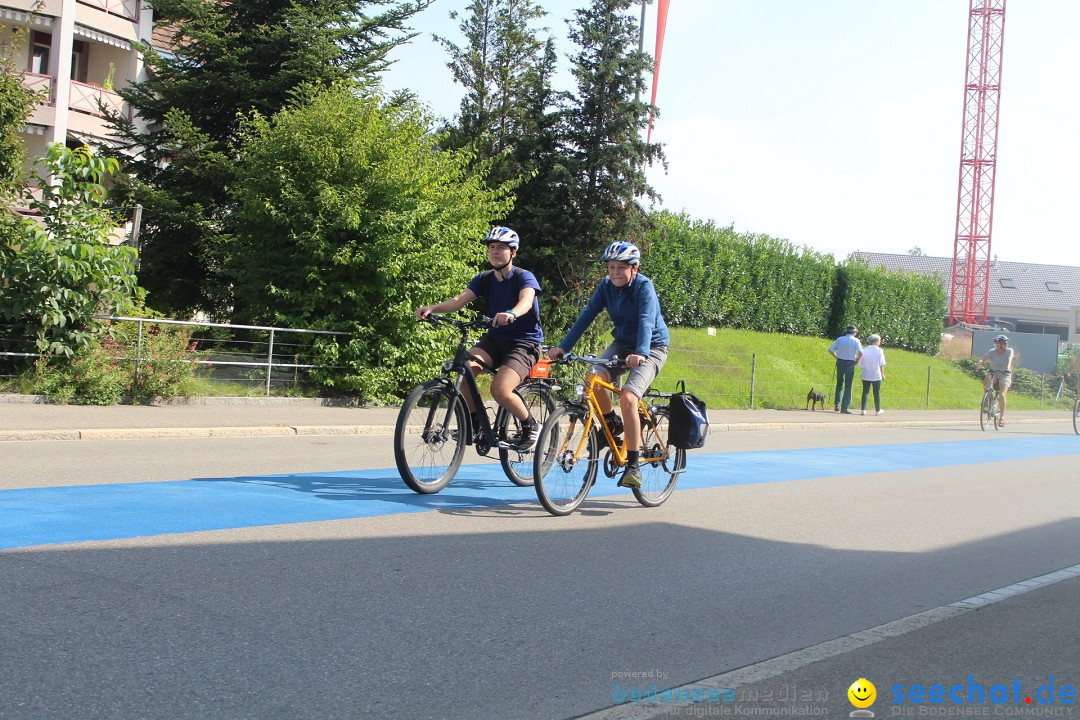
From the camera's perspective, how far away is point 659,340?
838 cm

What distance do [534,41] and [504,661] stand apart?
2663cm

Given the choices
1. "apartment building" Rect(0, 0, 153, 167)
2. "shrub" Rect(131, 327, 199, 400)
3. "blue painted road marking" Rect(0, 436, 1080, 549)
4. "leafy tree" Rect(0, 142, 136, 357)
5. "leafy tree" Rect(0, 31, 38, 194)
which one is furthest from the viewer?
"apartment building" Rect(0, 0, 153, 167)

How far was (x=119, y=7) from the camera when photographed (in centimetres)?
3450

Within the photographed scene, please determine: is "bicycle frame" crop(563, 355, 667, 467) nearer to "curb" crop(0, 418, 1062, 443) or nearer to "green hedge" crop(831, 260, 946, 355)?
"curb" crop(0, 418, 1062, 443)

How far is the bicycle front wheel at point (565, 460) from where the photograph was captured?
299 inches

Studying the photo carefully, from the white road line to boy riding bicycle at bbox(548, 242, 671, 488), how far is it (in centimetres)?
283

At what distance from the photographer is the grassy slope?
930 inches

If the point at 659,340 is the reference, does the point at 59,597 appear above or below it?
below

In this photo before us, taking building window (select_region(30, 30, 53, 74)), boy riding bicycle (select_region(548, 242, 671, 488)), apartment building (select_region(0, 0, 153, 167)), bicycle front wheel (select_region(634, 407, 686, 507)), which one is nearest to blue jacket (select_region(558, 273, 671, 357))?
boy riding bicycle (select_region(548, 242, 671, 488))

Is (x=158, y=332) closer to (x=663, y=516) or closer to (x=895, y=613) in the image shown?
(x=663, y=516)

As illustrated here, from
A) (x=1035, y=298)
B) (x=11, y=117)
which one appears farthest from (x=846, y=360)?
(x=1035, y=298)

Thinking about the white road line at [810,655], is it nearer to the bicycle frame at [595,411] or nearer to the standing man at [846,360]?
the bicycle frame at [595,411]

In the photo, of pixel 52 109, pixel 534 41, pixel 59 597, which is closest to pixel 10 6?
pixel 52 109

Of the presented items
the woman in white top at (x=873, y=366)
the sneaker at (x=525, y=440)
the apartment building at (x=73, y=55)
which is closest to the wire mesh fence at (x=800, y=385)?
the woman in white top at (x=873, y=366)
